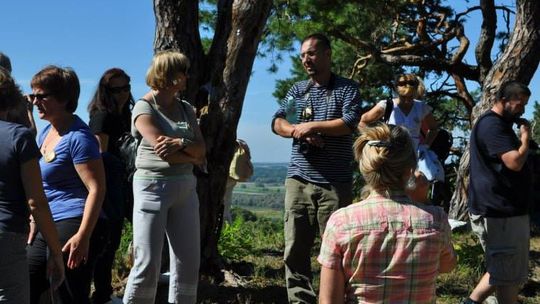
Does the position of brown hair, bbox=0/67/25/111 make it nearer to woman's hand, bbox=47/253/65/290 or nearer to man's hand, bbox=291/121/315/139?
woman's hand, bbox=47/253/65/290

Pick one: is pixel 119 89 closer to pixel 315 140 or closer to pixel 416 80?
pixel 315 140

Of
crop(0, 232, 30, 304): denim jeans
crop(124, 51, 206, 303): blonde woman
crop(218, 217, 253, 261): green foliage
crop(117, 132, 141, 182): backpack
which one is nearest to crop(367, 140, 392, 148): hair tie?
crop(0, 232, 30, 304): denim jeans

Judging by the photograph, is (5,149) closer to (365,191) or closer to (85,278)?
(85,278)

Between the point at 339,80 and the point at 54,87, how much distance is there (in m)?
2.04

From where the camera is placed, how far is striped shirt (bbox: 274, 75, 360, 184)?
14.9ft

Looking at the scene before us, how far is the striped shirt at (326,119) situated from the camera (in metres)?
4.53

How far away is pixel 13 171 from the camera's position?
2.82 metres

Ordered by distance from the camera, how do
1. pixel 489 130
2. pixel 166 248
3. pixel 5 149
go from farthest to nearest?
pixel 166 248 → pixel 489 130 → pixel 5 149

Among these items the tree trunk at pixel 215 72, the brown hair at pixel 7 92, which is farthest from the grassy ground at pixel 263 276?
the brown hair at pixel 7 92

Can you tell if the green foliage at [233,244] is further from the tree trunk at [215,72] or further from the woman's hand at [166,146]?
the woman's hand at [166,146]

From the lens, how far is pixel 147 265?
4.04 m

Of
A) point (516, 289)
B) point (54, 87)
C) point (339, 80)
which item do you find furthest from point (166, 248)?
point (516, 289)

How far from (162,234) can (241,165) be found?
5.03 metres

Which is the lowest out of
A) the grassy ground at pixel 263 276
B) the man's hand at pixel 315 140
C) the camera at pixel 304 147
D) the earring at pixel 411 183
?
the grassy ground at pixel 263 276
